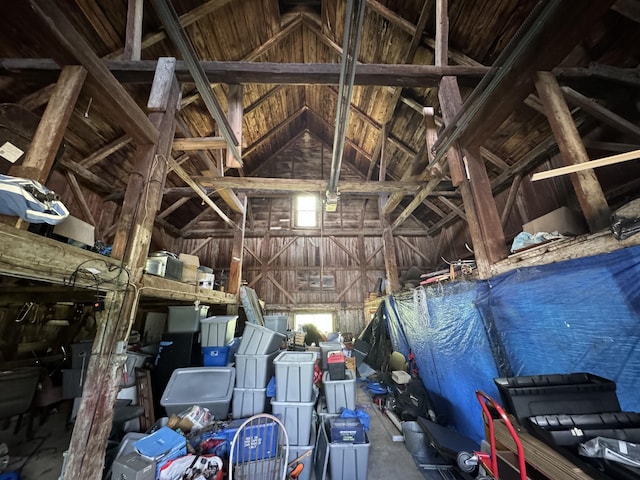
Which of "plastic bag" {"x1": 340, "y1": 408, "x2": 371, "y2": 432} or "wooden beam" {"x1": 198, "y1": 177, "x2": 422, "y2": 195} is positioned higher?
"wooden beam" {"x1": 198, "y1": 177, "x2": 422, "y2": 195}

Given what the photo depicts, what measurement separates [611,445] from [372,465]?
8.37ft

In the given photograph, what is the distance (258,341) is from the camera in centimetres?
326

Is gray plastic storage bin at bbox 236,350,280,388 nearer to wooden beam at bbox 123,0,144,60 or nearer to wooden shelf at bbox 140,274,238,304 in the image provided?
wooden shelf at bbox 140,274,238,304

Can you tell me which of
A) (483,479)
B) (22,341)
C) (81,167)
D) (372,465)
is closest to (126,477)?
(372,465)

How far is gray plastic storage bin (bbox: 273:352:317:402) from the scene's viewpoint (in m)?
2.76

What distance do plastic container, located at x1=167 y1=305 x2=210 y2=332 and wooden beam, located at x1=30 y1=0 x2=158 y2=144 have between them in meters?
2.78

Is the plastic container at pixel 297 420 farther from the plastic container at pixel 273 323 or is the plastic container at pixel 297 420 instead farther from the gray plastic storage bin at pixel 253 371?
the plastic container at pixel 273 323

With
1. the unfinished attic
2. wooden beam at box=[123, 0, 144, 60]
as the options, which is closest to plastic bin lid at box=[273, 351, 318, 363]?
the unfinished attic

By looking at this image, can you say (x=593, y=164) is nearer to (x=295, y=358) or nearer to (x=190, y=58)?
(x=295, y=358)

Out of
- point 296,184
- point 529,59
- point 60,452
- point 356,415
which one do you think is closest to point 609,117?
point 529,59

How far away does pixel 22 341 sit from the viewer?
4.44 m

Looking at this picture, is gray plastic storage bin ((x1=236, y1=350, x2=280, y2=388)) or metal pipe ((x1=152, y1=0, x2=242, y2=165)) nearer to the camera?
metal pipe ((x1=152, y1=0, x2=242, y2=165))

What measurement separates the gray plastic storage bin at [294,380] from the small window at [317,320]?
19.7 feet

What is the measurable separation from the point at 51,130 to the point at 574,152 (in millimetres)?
4162
